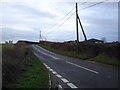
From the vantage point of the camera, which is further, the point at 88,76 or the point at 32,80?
the point at 88,76

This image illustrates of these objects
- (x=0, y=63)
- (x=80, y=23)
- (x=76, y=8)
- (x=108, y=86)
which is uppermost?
(x=76, y=8)

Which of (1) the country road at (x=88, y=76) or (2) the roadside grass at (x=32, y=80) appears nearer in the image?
(2) the roadside grass at (x=32, y=80)

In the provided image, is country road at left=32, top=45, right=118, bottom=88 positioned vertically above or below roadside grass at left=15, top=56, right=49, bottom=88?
below

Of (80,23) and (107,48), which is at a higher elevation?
(80,23)

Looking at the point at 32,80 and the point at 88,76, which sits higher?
the point at 32,80

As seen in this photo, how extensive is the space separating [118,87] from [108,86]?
0.45 meters

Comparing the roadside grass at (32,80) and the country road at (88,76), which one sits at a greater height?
the roadside grass at (32,80)

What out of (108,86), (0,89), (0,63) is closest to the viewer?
(0,89)

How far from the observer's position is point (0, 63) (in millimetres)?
9773

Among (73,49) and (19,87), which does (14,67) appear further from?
(73,49)

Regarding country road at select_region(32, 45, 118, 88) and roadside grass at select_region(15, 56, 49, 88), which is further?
country road at select_region(32, 45, 118, 88)

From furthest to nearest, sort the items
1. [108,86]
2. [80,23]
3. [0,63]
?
[80,23] → [0,63] → [108,86]

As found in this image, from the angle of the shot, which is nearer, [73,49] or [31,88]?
[31,88]

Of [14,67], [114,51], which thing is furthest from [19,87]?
[114,51]
